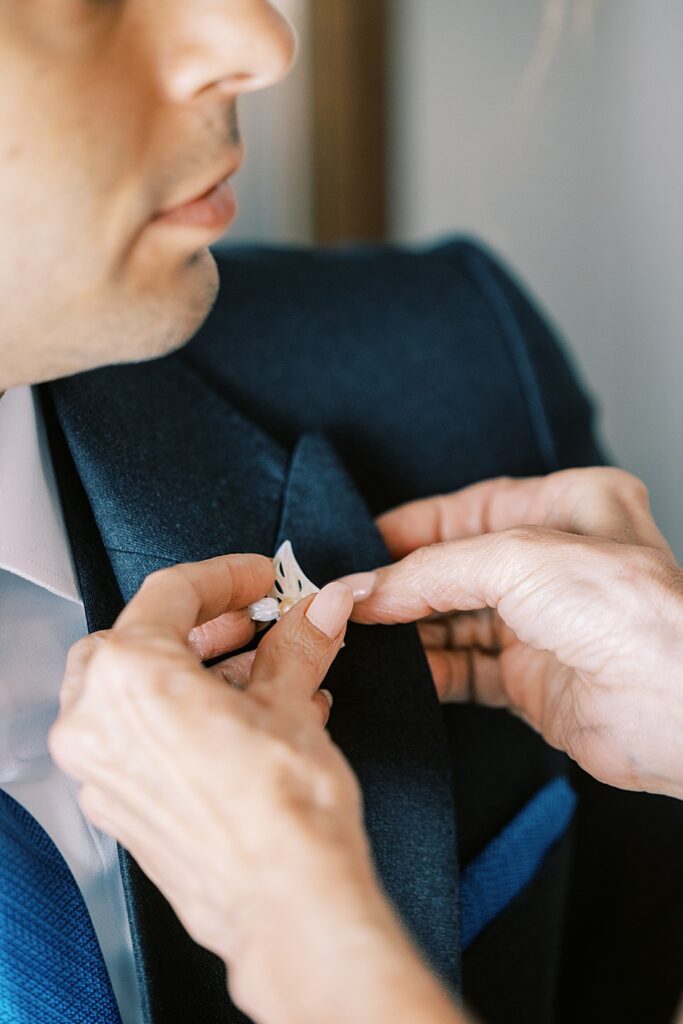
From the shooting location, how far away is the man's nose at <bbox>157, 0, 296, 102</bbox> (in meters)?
0.66

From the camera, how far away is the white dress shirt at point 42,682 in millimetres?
706

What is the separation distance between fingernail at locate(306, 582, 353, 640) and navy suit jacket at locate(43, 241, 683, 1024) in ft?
0.35

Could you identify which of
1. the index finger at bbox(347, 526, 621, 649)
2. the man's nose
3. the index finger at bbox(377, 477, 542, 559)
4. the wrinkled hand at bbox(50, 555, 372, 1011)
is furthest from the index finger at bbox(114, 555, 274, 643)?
the man's nose

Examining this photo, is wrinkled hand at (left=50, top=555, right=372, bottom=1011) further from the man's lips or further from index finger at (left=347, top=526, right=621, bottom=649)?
the man's lips

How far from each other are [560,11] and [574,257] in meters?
0.45

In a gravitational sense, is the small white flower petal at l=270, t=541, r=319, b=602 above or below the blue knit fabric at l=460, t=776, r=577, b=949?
above

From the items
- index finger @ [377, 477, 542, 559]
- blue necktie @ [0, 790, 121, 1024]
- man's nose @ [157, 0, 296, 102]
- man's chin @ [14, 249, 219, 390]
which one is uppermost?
man's nose @ [157, 0, 296, 102]

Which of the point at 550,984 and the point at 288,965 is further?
→ the point at 550,984

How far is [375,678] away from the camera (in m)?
0.75

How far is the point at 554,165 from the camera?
6.01ft

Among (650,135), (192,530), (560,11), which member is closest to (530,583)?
(192,530)

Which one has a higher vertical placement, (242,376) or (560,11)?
(560,11)

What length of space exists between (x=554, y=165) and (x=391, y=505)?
3.79 feet

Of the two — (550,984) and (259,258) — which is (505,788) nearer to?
(550,984)
